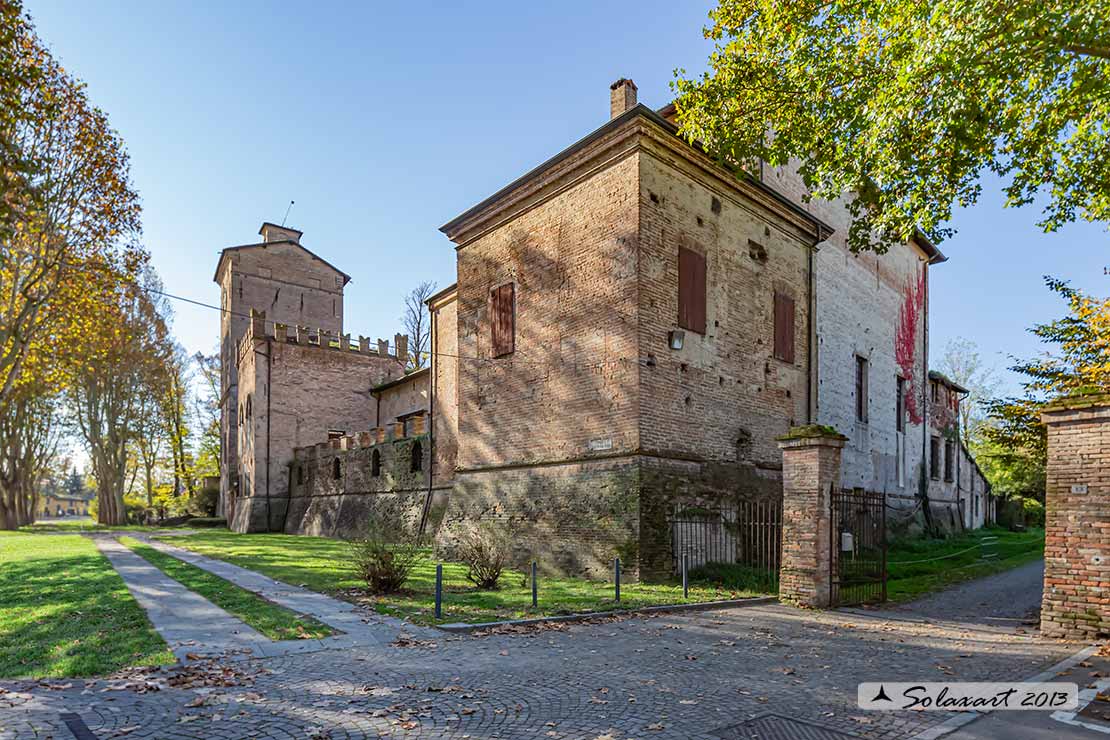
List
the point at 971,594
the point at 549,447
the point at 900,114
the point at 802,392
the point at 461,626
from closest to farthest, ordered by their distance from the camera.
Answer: the point at 461,626 < the point at 900,114 < the point at 971,594 < the point at 549,447 < the point at 802,392

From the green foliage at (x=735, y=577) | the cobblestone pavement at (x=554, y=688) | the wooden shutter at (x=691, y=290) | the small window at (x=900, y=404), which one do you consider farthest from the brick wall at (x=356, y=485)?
the small window at (x=900, y=404)

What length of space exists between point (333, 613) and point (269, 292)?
34.2 meters

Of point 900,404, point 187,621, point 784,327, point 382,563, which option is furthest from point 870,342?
point 187,621

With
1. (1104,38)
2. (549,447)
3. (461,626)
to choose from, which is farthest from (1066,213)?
A: (461,626)

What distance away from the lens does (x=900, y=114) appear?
9.10 m

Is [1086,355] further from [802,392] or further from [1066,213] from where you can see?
[1066,213]

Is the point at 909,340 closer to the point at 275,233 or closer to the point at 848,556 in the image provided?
the point at 848,556

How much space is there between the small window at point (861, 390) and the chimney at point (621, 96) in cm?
1128

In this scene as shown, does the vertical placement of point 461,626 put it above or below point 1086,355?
below

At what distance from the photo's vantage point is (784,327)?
17.7 metres

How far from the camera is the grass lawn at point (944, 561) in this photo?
584 inches

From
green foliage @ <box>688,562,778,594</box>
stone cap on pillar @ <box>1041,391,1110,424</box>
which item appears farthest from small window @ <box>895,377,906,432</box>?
stone cap on pillar @ <box>1041,391,1110,424</box>

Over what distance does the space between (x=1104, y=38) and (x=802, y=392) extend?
1130 centimetres

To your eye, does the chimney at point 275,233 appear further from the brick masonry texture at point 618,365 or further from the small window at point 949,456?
the small window at point 949,456
